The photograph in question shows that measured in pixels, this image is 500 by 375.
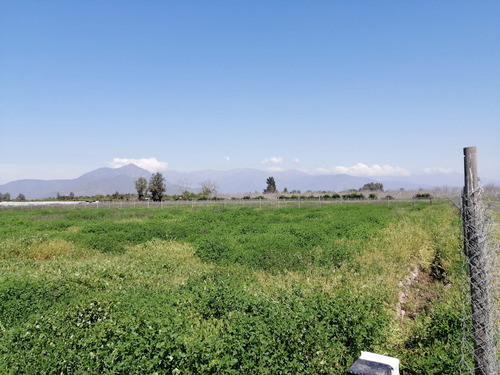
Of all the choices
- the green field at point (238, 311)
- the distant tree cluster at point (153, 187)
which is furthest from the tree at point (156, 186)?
the green field at point (238, 311)

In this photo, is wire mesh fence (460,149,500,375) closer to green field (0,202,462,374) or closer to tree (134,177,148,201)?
green field (0,202,462,374)

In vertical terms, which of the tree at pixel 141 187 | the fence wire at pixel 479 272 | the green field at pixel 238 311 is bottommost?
the green field at pixel 238 311

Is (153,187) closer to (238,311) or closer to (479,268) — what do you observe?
(238,311)

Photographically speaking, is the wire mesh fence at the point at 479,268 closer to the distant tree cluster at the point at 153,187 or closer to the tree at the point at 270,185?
the distant tree cluster at the point at 153,187

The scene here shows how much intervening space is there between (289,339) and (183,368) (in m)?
1.66

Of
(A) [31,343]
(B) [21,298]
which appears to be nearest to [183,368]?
(A) [31,343]

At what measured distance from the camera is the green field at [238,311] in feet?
15.8

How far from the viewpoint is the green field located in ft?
15.8

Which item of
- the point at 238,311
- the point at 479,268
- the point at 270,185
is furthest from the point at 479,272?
the point at 270,185

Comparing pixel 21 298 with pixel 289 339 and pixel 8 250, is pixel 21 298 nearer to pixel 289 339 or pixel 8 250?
pixel 289 339

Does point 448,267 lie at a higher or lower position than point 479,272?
lower

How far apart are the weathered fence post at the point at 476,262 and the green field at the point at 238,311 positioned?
135 cm

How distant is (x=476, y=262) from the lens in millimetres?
3434

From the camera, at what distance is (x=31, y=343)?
17.9 ft
